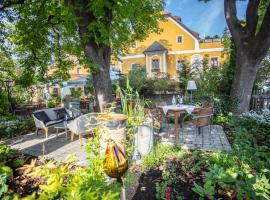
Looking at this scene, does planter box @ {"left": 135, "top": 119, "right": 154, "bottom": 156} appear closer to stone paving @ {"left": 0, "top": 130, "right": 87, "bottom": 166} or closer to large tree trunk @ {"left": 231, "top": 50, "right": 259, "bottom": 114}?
stone paving @ {"left": 0, "top": 130, "right": 87, "bottom": 166}

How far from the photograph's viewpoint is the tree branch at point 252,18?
21.9 ft

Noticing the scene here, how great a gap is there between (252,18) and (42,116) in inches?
314

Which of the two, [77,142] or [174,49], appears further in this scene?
[174,49]

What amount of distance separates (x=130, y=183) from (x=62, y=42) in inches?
315

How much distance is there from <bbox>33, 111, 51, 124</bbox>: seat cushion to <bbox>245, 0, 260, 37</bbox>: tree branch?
758 cm

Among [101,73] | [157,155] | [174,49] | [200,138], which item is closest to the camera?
[157,155]

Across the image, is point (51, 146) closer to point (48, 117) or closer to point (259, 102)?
point (48, 117)

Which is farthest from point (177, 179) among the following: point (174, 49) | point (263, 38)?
point (174, 49)

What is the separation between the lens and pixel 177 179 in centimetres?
304

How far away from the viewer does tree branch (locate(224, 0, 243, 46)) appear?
705 cm

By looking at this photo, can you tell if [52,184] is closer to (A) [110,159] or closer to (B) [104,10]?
(A) [110,159]

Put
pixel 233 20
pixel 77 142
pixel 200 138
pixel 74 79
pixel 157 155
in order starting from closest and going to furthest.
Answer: pixel 157 155, pixel 200 138, pixel 77 142, pixel 233 20, pixel 74 79

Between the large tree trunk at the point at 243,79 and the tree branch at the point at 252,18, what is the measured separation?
719 millimetres

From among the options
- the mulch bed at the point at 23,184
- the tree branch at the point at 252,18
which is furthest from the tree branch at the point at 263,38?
the mulch bed at the point at 23,184
